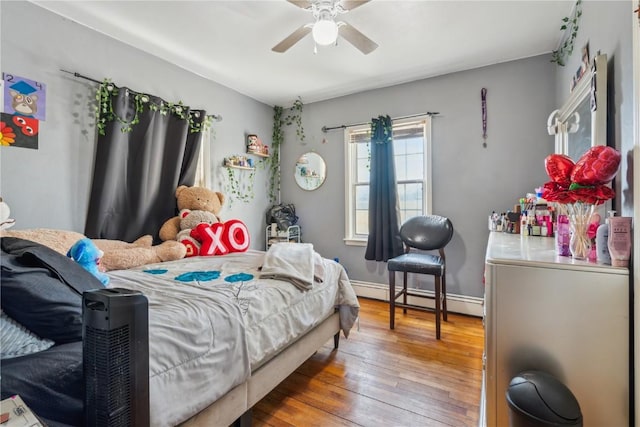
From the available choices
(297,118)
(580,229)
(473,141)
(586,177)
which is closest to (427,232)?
(473,141)

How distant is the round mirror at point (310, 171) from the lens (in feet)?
12.6

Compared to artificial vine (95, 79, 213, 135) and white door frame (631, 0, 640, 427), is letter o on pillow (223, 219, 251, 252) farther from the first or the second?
white door frame (631, 0, 640, 427)

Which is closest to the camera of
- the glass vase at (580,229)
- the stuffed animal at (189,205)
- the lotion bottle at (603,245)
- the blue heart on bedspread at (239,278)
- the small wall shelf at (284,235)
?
the lotion bottle at (603,245)

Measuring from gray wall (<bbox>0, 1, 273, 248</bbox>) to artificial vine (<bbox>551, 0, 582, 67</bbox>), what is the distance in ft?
11.0

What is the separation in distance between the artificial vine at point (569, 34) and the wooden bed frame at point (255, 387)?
2.72 m

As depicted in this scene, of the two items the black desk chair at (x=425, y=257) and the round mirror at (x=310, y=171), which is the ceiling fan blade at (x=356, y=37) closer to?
the black desk chair at (x=425, y=257)

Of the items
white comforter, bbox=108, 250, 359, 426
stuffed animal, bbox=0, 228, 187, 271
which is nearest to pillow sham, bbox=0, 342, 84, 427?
white comforter, bbox=108, 250, 359, 426

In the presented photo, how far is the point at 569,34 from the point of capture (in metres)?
2.19

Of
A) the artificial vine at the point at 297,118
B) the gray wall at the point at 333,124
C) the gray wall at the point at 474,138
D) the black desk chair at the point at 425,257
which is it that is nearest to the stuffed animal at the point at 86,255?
the gray wall at the point at 333,124

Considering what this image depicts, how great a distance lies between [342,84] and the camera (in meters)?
3.39

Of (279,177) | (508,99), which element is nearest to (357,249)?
(279,177)

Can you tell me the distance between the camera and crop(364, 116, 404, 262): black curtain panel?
3273mm

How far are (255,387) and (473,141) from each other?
2.92 metres

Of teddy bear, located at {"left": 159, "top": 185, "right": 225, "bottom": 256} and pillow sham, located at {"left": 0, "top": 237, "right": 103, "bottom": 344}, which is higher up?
teddy bear, located at {"left": 159, "top": 185, "right": 225, "bottom": 256}
